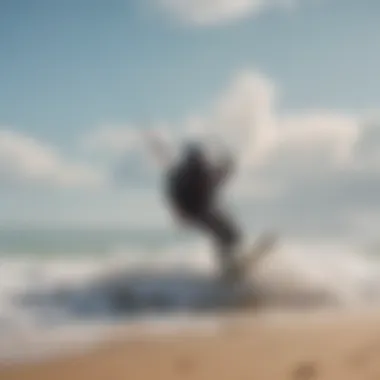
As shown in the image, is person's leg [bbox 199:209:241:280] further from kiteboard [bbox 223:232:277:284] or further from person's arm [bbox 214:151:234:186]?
person's arm [bbox 214:151:234:186]

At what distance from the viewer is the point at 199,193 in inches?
111

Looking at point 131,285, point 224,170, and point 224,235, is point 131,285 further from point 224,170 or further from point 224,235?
point 224,170

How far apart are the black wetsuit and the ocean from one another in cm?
11

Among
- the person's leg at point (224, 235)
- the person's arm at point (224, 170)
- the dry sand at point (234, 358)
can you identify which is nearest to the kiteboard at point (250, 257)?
the person's leg at point (224, 235)

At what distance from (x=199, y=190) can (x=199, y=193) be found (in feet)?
0.05

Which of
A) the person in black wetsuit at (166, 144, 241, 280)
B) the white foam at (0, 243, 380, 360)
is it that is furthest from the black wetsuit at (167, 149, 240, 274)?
the white foam at (0, 243, 380, 360)

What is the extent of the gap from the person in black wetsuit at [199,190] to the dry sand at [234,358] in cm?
59

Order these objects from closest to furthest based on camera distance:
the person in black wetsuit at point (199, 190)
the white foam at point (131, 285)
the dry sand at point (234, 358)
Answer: the dry sand at point (234, 358) < the white foam at point (131, 285) < the person in black wetsuit at point (199, 190)

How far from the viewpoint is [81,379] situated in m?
1.98

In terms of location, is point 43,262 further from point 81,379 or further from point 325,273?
point 81,379

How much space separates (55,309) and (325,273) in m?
1.21

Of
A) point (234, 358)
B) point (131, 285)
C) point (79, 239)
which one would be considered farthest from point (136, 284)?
point (234, 358)

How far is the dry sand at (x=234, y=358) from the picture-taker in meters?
2.00

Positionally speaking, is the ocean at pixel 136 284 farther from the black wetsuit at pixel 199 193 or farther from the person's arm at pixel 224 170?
the person's arm at pixel 224 170
